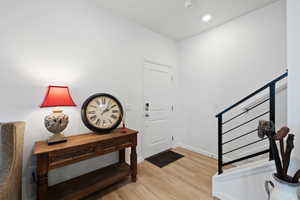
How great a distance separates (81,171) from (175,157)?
1.73 metres

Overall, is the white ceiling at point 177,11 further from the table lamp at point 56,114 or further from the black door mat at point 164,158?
the black door mat at point 164,158

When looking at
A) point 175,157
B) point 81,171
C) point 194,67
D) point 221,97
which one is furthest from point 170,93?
point 81,171

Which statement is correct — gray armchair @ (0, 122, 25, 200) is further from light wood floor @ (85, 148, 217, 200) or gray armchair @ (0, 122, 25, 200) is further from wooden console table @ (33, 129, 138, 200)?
light wood floor @ (85, 148, 217, 200)

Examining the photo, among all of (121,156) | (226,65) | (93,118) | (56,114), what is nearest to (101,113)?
(93,118)

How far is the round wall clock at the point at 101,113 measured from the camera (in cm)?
174

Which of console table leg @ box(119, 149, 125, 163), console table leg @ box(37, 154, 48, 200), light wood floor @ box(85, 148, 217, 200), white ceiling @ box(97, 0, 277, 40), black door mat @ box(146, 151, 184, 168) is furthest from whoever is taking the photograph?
black door mat @ box(146, 151, 184, 168)

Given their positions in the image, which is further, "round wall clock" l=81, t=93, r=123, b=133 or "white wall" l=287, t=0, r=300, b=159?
"round wall clock" l=81, t=93, r=123, b=133

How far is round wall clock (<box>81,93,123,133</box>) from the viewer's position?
1.74 meters

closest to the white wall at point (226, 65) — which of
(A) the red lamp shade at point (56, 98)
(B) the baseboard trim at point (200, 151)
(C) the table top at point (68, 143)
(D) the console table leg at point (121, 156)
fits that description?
(B) the baseboard trim at point (200, 151)

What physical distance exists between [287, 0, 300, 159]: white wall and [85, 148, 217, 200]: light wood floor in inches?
48.9

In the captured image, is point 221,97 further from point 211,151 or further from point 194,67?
point 211,151

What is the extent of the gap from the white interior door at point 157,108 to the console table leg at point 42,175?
160 centimetres

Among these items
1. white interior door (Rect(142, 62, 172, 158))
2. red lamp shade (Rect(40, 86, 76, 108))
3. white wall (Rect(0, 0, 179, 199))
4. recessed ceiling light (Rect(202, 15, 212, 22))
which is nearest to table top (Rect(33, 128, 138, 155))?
white wall (Rect(0, 0, 179, 199))

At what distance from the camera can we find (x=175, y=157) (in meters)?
2.66
